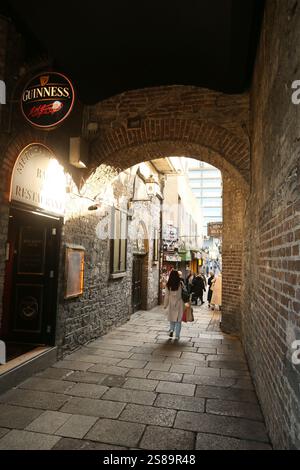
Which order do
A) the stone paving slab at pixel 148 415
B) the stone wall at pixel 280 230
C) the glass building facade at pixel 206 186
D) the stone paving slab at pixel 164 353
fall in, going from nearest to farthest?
the stone wall at pixel 280 230, the stone paving slab at pixel 148 415, the stone paving slab at pixel 164 353, the glass building facade at pixel 206 186

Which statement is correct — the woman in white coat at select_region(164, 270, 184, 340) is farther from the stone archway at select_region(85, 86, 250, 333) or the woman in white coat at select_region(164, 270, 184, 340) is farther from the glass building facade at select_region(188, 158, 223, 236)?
the glass building facade at select_region(188, 158, 223, 236)

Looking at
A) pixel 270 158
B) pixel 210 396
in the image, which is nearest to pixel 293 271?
pixel 270 158

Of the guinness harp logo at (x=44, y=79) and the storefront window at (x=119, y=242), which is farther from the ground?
the guinness harp logo at (x=44, y=79)

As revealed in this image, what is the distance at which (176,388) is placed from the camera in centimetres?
424

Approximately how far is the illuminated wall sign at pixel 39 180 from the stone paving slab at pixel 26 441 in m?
2.73

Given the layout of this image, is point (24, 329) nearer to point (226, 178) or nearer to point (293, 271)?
point (293, 271)

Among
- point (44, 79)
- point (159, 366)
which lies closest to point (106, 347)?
point (159, 366)

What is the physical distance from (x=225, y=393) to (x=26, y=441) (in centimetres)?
253

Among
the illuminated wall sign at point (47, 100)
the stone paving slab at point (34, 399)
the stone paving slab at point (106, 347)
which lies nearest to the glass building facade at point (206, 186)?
the stone paving slab at point (106, 347)

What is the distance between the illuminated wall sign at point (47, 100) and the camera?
13.9ft

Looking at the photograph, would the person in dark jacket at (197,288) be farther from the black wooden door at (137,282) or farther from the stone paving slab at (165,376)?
the stone paving slab at (165,376)

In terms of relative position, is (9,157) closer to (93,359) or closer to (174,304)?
(93,359)

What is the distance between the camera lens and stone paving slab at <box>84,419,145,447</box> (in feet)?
9.52
